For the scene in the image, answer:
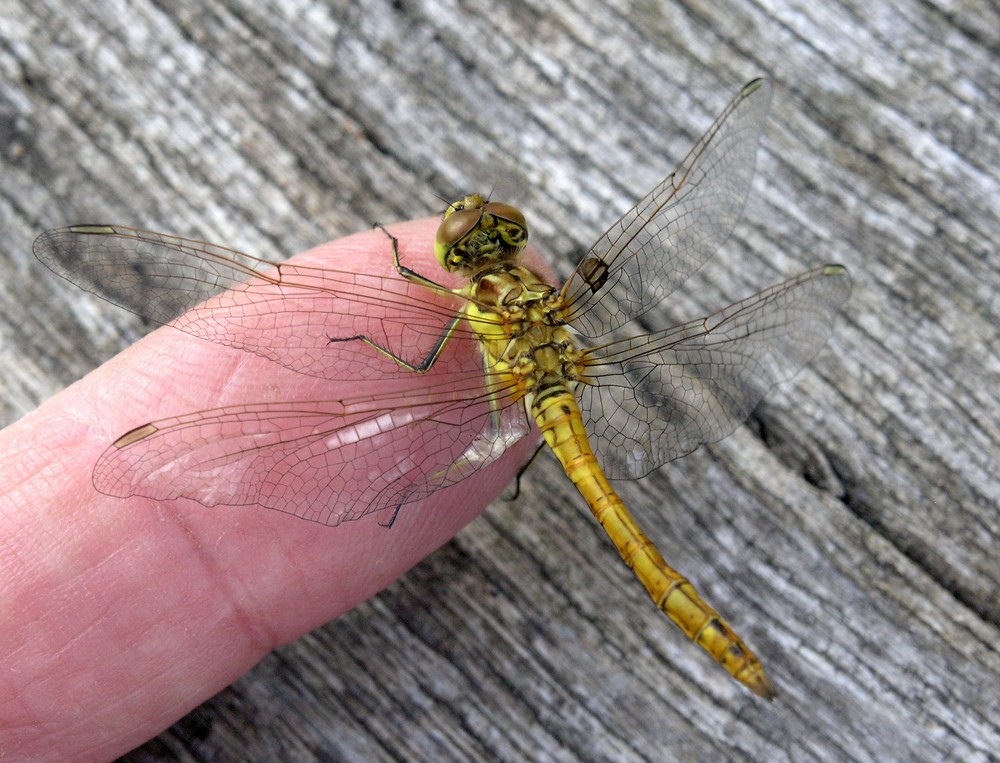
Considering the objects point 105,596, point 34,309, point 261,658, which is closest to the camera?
point 105,596

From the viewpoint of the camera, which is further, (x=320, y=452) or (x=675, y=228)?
(x=675, y=228)

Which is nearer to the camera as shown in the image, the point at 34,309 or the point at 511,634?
the point at 511,634

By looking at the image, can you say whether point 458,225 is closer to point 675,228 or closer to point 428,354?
point 428,354

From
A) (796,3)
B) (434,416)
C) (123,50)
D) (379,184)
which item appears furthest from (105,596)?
(796,3)

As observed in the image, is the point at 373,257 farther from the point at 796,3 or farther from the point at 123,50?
the point at 796,3

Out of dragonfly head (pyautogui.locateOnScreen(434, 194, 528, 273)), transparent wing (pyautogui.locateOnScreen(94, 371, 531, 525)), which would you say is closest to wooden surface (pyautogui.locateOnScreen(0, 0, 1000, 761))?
dragonfly head (pyautogui.locateOnScreen(434, 194, 528, 273))

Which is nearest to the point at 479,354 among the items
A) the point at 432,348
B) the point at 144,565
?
the point at 432,348

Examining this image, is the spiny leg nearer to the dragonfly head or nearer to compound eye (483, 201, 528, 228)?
the dragonfly head
